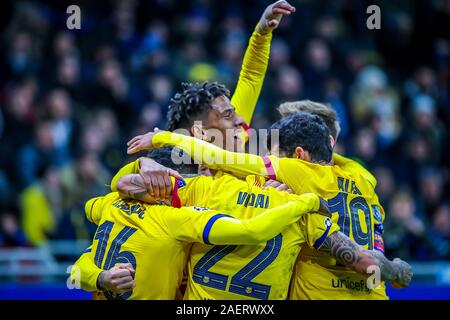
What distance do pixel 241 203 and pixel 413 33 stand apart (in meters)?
7.51

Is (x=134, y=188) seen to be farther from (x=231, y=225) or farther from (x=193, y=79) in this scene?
(x=193, y=79)

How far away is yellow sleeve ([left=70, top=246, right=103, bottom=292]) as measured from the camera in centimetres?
414

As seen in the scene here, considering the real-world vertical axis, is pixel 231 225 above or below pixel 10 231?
above

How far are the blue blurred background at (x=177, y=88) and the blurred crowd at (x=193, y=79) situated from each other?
2cm

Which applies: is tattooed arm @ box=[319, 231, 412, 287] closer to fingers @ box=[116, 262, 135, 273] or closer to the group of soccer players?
the group of soccer players

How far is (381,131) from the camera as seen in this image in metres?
9.67

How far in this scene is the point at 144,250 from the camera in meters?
4.09

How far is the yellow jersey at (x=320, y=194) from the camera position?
4.31 meters

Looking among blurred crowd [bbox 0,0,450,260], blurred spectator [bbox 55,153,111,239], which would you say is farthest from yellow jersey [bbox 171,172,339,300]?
blurred spectator [bbox 55,153,111,239]

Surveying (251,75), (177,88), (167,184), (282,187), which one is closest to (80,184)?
(177,88)

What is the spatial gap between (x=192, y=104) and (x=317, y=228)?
1372mm

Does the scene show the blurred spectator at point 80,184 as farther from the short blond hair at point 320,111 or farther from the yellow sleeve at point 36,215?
the short blond hair at point 320,111

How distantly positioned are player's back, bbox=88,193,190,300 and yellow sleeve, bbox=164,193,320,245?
10 centimetres
